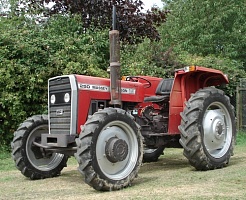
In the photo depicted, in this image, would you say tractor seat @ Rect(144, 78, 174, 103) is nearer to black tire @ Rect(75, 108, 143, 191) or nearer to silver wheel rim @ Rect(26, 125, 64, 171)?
black tire @ Rect(75, 108, 143, 191)

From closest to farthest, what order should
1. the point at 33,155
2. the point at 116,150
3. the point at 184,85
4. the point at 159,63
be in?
1. the point at 116,150
2. the point at 33,155
3. the point at 184,85
4. the point at 159,63

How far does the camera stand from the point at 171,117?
7227mm

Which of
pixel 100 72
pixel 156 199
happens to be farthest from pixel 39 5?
pixel 156 199

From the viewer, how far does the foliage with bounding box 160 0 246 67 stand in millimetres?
21234

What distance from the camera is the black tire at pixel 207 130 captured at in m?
6.75

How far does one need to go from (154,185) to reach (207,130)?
1.85 m

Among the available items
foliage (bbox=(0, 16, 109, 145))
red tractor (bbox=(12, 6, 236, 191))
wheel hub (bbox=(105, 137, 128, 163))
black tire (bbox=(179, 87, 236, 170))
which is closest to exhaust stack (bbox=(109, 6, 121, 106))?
red tractor (bbox=(12, 6, 236, 191))

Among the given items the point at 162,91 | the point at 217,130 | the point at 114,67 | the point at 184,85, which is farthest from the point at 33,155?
the point at 217,130

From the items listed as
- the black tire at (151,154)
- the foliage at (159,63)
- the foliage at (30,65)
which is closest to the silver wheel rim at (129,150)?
the black tire at (151,154)

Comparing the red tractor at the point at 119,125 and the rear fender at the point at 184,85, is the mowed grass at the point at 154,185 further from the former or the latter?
the rear fender at the point at 184,85

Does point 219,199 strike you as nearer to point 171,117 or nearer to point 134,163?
point 134,163

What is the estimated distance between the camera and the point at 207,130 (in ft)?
23.3

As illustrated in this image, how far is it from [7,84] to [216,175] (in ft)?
17.4

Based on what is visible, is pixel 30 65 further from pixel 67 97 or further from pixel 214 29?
pixel 214 29
